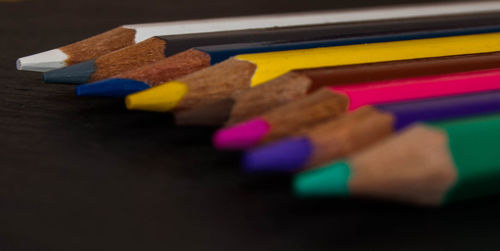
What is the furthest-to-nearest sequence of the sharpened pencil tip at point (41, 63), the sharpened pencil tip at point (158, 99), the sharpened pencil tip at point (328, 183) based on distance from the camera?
1. the sharpened pencil tip at point (41, 63)
2. the sharpened pencil tip at point (158, 99)
3. the sharpened pencil tip at point (328, 183)

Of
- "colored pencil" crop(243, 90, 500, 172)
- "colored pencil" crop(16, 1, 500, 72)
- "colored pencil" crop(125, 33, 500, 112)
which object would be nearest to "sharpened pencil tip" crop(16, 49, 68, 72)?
"colored pencil" crop(16, 1, 500, 72)

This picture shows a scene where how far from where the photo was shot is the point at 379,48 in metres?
0.47

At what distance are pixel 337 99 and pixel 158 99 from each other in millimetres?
102

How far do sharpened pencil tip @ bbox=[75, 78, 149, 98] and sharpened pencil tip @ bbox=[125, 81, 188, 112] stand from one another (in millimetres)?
45

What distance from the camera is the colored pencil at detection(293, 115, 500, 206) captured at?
27 cm

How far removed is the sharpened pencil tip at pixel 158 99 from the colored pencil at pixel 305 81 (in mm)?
16

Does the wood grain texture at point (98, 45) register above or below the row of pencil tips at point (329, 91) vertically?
below

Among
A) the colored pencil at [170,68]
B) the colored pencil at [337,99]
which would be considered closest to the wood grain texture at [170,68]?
the colored pencil at [170,68]

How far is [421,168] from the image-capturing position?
0.27 m

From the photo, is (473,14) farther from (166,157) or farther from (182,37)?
(166,157)

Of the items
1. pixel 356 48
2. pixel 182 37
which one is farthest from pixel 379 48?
pixel 182 37

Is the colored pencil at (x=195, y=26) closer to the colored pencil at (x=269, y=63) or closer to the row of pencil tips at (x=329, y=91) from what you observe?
the row of pencil tips at (x=329, y=91)

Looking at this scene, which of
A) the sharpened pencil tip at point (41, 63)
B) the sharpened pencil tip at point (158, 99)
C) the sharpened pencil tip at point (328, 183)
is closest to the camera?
the sharpened pencil tip at point (328, 183)

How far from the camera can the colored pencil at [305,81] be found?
1.16 ft
